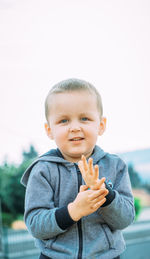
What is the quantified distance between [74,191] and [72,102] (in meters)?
0.36

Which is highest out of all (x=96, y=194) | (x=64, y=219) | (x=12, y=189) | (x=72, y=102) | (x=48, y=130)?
(x=72, y=102)

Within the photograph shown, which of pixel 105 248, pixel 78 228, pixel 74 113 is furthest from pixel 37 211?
pixel 74 113

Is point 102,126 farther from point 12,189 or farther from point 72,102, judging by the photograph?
point 12,189

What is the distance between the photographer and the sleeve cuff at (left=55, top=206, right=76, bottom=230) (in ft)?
3.36

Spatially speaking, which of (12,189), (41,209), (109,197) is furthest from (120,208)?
(12,189)

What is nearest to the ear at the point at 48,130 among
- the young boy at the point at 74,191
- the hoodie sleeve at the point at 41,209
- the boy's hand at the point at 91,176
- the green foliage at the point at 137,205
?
the young boy at the point at 74,191

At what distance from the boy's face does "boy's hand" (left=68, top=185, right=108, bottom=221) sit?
0.21 metres

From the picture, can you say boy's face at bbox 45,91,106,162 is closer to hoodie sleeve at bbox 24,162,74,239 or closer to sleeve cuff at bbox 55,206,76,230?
hoodie sleeve at bbox 24,162,74,239

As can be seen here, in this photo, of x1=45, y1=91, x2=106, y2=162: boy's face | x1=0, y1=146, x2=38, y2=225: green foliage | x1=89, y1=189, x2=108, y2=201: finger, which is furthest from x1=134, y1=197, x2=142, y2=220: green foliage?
x1=89, y1=189, x2=108, y2=201: finger

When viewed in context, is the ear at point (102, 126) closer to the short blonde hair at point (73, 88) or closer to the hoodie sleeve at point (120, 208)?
the short blonde hair at point (73, 88)

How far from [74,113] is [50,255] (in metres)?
0.56

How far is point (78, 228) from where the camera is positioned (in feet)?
3.64

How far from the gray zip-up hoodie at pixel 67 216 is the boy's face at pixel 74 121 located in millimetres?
81

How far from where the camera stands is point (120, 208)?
1085 mm
